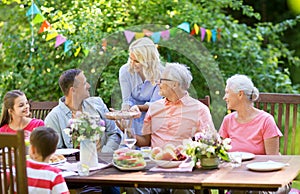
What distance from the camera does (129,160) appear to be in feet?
11.2

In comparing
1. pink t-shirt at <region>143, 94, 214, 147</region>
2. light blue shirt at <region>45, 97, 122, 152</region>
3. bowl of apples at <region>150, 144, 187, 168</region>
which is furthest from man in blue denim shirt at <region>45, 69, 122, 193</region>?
→ bowl of apples at <region>150, 144, 187, 168</region>

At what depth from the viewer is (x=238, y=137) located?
3898 mm

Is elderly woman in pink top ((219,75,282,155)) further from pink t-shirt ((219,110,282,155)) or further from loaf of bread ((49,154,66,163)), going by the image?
loaf of bread ((49,154,66,163))

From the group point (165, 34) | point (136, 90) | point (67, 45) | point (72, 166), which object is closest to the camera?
point (72, 166)

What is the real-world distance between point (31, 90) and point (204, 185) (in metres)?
3.55

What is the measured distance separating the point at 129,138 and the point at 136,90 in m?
0.71

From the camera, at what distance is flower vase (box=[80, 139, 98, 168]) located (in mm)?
3443

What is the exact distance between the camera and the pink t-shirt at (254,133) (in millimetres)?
3811

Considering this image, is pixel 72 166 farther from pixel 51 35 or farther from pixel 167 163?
pixel 51 35

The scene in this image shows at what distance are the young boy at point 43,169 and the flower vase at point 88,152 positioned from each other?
1.08 ft

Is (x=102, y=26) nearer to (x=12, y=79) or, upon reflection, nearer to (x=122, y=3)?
(x=122, y=3)

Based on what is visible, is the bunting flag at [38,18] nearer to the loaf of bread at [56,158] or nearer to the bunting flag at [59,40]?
the bunting flag at [59,40]

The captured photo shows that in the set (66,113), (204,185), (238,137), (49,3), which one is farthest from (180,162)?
(49,3)

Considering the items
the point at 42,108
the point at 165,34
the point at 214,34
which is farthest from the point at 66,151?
the point at 214,34
